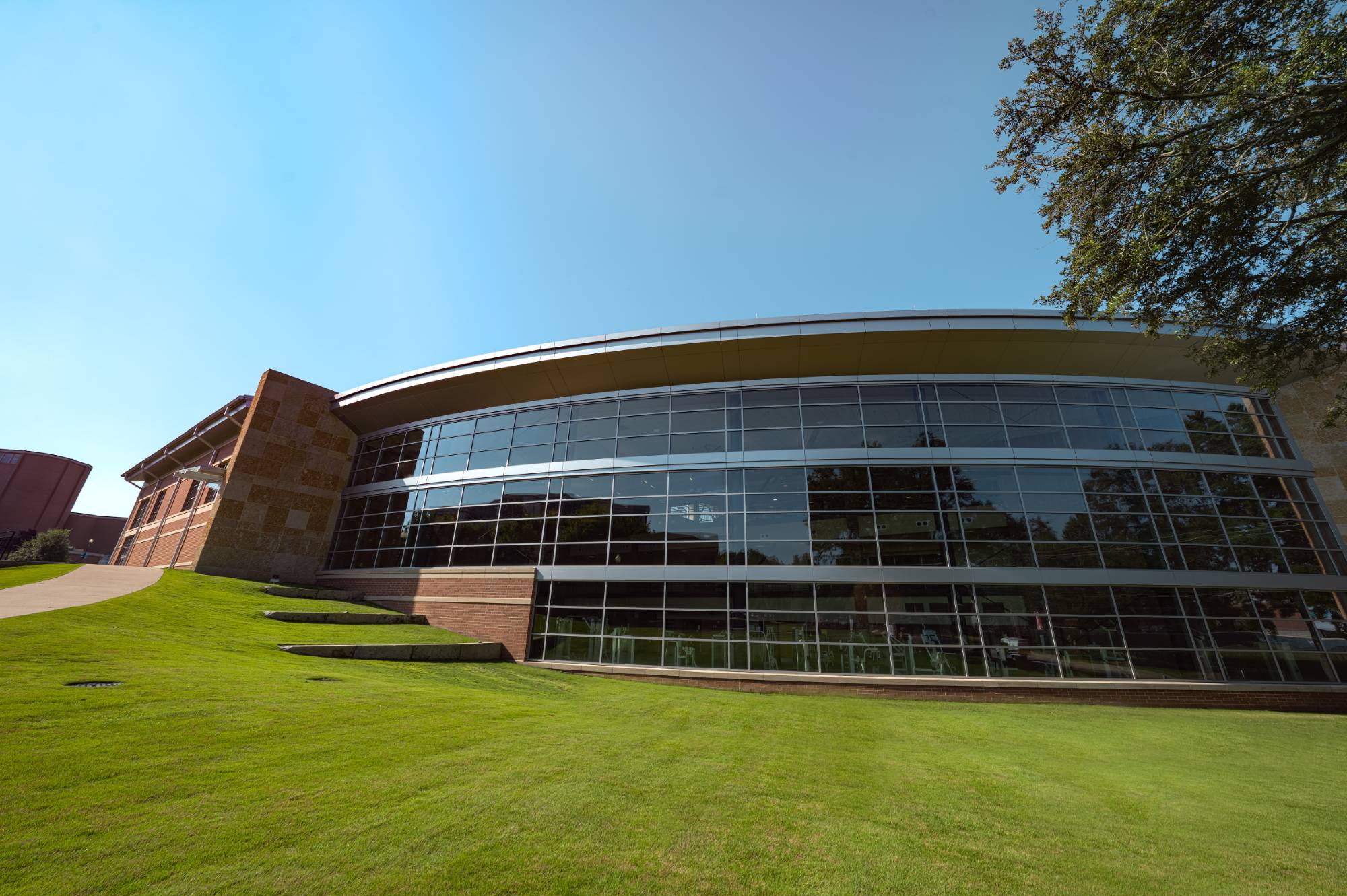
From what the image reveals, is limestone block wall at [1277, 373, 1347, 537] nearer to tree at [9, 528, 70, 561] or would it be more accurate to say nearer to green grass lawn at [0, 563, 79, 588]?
green grass lawn at [0, 563, 79, 588]

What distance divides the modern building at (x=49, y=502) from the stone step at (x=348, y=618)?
55158mm

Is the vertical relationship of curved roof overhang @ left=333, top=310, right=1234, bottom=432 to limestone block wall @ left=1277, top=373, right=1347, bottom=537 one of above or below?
above

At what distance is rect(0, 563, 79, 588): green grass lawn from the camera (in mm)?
16031

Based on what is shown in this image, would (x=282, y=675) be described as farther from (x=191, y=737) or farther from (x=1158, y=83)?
(x=1158, y=83)

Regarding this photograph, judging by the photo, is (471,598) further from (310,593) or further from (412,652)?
(310,593)

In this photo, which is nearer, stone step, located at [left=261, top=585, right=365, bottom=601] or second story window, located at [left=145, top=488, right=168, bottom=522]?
stone step, located at [left=261, top=585, right=365, bottom=601]

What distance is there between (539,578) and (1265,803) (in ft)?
62.6

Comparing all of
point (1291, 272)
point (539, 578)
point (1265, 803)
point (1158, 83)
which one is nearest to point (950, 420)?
point (1291, 272)

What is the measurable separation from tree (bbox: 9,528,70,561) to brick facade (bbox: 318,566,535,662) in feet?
122

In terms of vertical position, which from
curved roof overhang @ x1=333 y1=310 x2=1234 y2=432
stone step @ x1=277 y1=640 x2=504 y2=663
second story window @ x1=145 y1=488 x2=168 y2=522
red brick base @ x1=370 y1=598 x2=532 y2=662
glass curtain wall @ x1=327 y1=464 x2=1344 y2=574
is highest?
curved roof overhang @ x1=333 y1=310 x2=1234 y2=432

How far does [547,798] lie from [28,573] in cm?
2461

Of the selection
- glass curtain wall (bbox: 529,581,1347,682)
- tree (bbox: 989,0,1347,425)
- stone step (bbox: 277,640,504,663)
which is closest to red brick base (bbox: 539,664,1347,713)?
glass curtain wall (bbox: 529,581,1347,682)

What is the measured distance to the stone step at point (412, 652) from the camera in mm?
13047

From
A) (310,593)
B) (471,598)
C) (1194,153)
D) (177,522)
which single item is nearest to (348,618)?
(471,598)
